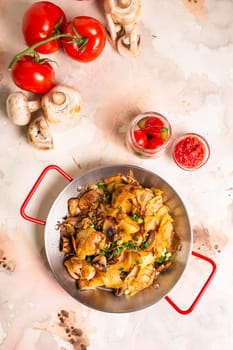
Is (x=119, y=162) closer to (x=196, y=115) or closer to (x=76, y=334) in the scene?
(x=196, y=115)

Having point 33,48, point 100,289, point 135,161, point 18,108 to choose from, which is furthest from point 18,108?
point 100,289

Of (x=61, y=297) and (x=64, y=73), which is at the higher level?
(x=64, y=73)

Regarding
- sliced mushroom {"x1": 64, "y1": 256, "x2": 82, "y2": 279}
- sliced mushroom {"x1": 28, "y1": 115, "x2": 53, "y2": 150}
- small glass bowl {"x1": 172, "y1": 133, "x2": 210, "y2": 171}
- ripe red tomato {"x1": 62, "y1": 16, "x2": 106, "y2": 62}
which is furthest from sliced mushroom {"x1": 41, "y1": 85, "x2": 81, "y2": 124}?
sliced mushroom {"x1": 64, "y1": 256, "x2": 82, "y2": 279}

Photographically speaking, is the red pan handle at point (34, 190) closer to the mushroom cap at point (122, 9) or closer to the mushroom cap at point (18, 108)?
the mushroom cap at point (18, 108)

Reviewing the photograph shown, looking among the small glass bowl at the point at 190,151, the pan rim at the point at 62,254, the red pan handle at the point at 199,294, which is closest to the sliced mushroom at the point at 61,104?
the pan rim at the point at 62,254

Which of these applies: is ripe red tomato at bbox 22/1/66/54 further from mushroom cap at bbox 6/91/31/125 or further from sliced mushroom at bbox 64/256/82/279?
sliced mushroom at bbox 64/256/82/279

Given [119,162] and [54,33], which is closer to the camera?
[54,33]

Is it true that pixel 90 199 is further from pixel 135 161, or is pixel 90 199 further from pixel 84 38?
pixel 84 38

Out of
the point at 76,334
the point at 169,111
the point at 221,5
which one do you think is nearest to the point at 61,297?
the point at 76,334
